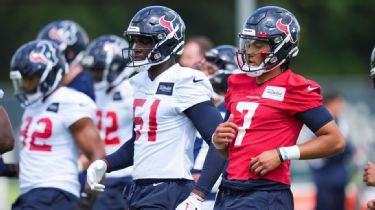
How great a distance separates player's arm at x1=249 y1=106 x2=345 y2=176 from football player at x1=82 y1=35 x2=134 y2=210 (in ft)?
9.83

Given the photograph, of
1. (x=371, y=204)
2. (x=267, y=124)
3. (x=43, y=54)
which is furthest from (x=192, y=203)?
(x=43, y=54)

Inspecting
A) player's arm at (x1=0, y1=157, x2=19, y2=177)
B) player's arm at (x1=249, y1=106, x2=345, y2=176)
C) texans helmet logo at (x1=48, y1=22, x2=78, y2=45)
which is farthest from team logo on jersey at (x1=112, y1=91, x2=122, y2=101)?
player's arm at (x1=249, y1=106, x2=345, y2=176)

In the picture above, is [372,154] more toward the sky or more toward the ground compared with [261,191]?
more toward the ground

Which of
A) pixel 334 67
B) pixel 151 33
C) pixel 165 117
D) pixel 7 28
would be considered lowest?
pixel 334 67

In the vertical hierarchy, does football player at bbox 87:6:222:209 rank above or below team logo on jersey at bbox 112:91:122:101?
above

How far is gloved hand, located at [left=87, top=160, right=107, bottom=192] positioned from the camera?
23.5 feet

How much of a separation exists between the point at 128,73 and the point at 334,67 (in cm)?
1761

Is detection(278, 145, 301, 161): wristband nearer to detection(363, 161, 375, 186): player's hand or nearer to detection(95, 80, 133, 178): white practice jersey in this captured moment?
detection(363, 161, 375, 186): player's hand

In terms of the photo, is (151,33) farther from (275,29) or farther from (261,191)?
(261,191)

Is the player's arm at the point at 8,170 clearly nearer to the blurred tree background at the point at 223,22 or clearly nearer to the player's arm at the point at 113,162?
the player's arm at the point at 113,162

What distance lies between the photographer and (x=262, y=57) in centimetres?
675

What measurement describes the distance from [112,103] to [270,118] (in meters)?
3.46

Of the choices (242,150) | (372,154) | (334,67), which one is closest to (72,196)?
(242,150)

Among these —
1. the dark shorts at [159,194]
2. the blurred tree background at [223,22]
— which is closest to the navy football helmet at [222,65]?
the dark shorts at [159,194]
